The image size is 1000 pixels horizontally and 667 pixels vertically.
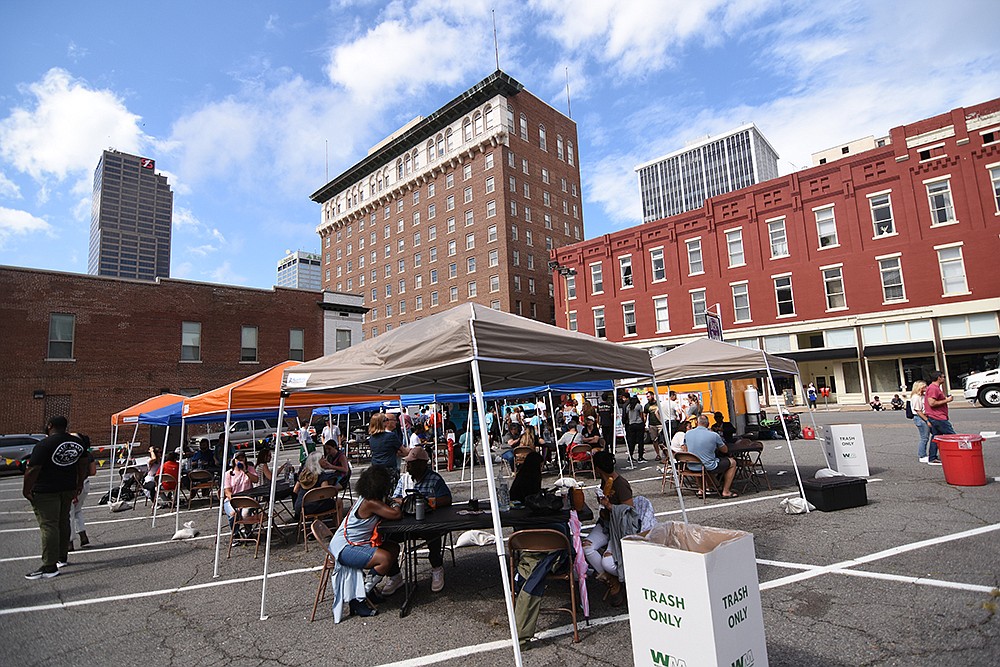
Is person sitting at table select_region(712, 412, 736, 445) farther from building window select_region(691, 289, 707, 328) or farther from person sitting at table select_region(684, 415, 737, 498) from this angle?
building window select_region(691, 289, 707, 328)

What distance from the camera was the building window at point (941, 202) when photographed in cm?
2914

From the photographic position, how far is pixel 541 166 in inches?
2338

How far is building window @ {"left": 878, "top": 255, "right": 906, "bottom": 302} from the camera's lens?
99.7 ft

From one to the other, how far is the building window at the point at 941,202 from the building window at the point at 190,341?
140ft

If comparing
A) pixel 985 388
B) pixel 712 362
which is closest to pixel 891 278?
pixel 985 388

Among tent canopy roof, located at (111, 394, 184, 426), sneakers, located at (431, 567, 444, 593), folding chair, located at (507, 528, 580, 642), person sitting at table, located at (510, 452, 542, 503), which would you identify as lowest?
sneakers, located at (431, 567, 444, 593)

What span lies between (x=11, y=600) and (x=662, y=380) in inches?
382

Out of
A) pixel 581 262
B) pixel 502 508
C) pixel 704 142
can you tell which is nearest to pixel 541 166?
pixel 581 262

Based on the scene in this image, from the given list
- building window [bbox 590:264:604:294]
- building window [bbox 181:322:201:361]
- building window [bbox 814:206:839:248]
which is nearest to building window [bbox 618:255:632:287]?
building window [bbox 590:264:604:294]

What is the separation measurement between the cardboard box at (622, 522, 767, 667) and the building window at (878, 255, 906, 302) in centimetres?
3504

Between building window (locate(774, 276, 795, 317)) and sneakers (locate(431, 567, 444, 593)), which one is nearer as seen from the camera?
sneakers (locate(431, 567, 444, 593))

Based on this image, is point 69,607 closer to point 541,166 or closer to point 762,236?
point 762,236

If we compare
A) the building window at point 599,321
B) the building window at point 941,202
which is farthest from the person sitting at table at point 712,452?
the building window at point 599,321

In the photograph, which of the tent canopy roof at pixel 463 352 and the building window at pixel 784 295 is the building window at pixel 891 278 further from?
the tent canopy roof at pixel 463 352
